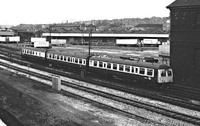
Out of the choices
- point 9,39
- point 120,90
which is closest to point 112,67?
point 120,90

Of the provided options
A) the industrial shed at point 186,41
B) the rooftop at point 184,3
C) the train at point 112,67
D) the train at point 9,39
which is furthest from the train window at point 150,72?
the train at point 9,39

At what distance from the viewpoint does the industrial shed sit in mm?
26125

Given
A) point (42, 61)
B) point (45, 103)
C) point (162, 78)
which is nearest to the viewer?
point (45, 103)

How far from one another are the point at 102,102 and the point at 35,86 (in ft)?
30.0

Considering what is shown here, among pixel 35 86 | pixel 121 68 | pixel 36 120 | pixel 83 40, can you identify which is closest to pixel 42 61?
pixel 35 86

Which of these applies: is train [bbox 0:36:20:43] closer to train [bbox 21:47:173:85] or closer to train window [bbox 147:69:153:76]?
train [bbox 21:47:173:85]

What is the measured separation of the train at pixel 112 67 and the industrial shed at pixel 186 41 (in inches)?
69.6

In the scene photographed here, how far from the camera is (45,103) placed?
71.6 ft

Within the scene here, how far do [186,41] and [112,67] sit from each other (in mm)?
8597

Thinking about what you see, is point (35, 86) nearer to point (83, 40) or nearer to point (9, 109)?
point (9, 109)

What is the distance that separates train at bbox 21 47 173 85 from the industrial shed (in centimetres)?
177

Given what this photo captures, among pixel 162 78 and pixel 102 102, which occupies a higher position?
pixel 162 78

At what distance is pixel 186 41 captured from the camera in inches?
1065

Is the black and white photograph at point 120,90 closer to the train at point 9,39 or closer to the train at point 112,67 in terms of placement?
the train at point 112,67
